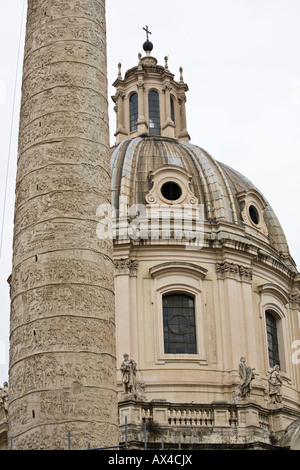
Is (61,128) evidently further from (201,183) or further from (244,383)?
(201,183)

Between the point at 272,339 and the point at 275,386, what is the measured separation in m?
4.30

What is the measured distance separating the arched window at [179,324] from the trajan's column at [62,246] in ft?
54.4

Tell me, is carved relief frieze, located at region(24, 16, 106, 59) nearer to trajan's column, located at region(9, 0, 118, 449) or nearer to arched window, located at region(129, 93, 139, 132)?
trajan's column, located at region(9, 0, 118, 449)

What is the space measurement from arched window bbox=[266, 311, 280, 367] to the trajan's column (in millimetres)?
19819

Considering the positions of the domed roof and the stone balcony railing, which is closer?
the stone balcony railing

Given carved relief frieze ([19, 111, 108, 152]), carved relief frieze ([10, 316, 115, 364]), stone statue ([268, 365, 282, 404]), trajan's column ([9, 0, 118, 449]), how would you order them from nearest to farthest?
1. trajan's column ([9, 0, 118, 449])
2. carved relief frieze ([10, 316, 115, 364])
3. carved relief frieze ([19, 111, 108, 152])
4. stone statue ([268, 365, 282, 404])

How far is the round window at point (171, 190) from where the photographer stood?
1373 inches

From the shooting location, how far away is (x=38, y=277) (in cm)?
1429

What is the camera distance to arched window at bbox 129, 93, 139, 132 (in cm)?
4253

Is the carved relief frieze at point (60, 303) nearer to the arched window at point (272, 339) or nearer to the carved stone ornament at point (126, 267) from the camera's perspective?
the carved stone ornament at point (126, 267)

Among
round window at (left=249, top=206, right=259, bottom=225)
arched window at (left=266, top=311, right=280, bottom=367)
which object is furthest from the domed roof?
arched window at (left=266, top=311, right=280, bottom=367)

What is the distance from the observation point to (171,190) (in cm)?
3494

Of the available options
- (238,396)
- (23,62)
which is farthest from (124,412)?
(23,62)
